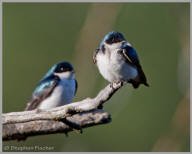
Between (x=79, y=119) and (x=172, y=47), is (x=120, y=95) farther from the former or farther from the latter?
(x=172, y=47)

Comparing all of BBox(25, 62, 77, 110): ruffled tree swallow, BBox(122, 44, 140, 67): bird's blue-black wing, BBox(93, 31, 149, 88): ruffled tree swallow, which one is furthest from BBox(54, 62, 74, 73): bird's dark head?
BBox(122, 44, 140, 67): bird's blue-black wing

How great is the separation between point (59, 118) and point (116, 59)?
72cm

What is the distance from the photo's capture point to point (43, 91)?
434 centimetres

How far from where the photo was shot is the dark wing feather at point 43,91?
4320 mm

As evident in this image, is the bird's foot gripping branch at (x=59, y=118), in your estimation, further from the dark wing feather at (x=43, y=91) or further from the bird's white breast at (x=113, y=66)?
the dark wing feather at (x=43, y=91)

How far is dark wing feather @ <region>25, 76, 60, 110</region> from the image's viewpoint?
4320 millimetres

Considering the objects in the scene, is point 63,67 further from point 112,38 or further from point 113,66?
point 113,66

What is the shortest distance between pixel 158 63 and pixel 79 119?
2582 millimetres

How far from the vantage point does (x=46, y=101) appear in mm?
4312

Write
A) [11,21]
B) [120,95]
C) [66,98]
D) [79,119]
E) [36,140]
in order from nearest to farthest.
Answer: [120,95], [79,119], [36,140], [66,98], [11,21]

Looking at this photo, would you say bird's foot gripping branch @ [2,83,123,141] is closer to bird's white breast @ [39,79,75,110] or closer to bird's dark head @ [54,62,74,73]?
bird's white breast @ [39,79,75,110]

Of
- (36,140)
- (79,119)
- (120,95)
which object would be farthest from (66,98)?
(120,95)

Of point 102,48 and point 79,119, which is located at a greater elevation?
point 102,48

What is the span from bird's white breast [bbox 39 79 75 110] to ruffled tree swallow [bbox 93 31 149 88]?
120cm
